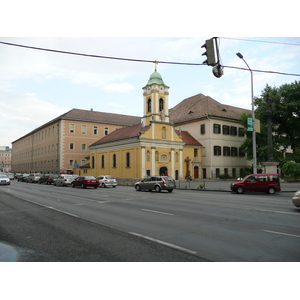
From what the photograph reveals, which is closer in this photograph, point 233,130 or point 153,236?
point 153,236

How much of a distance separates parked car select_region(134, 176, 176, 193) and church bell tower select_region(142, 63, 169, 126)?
80.2 ft

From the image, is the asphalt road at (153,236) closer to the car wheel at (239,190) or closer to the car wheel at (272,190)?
the car wheel at (272,190)

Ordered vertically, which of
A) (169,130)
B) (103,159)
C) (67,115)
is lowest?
(103,159)

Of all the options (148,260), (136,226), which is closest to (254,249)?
(148,260)

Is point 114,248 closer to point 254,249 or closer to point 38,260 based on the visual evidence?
point 38,260

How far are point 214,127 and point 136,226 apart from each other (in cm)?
4828

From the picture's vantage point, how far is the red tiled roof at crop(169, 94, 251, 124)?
57.3m

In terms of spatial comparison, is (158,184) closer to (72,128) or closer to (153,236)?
(153,236)

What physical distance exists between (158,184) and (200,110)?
34237 mm

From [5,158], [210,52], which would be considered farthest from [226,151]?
[5,158]

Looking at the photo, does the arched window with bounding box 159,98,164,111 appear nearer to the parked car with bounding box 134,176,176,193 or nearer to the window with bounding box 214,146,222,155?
the window with bounding box 214,146,222,155

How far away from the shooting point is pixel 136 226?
945 centimetres

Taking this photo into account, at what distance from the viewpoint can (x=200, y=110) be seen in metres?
58.5

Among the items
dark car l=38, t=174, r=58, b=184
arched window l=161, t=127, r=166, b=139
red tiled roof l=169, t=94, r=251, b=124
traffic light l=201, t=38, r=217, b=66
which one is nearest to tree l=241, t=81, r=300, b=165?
red tiled roof l=169, t=94, r=251, b=124
